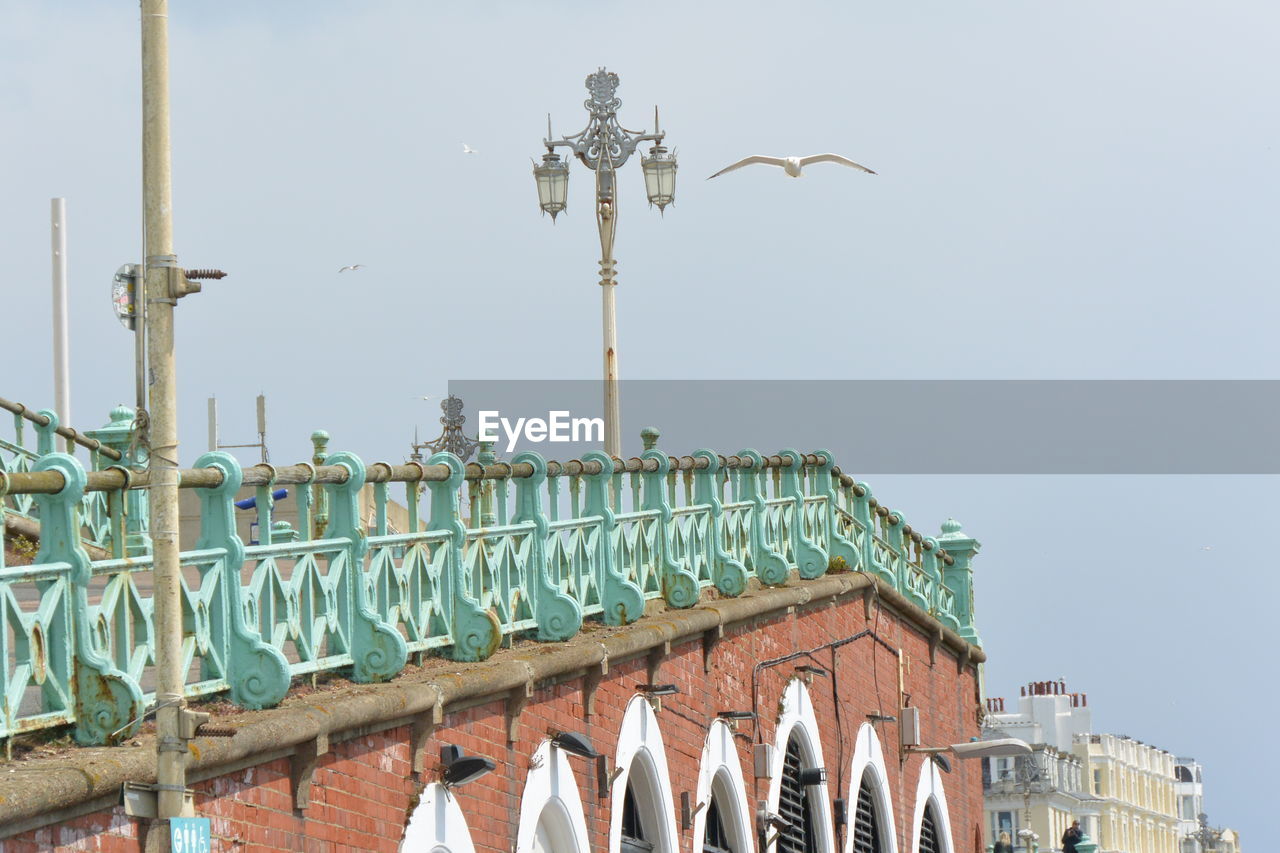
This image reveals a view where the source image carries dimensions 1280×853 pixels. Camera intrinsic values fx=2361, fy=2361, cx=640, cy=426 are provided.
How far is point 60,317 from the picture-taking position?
26141 mm

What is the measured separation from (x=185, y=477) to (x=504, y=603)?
4224 millimetres

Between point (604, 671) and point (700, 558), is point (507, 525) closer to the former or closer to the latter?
point (604, 671)

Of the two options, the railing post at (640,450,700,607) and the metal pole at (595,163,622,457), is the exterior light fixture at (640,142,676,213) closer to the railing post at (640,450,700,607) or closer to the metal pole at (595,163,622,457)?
the metal pole at (595,163,622,457)

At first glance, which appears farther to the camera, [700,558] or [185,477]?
[700,558]

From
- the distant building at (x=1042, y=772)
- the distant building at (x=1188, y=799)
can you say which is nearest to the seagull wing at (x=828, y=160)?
the distant building at (x=1042, y=772)

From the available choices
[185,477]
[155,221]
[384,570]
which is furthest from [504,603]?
[155,221]

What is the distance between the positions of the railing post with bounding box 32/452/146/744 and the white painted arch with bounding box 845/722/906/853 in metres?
14.7

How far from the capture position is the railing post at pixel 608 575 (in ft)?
54.3

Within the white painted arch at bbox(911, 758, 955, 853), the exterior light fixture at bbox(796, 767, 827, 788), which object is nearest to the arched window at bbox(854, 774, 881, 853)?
the white painted arch at bbox(911, 758, 955, 853)

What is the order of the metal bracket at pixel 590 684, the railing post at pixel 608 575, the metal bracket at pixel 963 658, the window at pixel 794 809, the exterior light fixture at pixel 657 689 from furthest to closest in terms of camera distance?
the metal bracket at pixel 963 658 → the window at pixel 794 809 → the exterior light fixture at pixel 657 689 → the railing post at pixel 608 575 → the metal bracket at pixel 590 684

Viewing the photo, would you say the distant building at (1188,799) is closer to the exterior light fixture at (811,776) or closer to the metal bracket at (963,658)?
the metal bracket at (963,658)

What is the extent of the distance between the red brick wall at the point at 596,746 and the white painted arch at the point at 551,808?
0.13 meters

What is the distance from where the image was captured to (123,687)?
9.73 metres

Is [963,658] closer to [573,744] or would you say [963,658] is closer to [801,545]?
[801,545]
